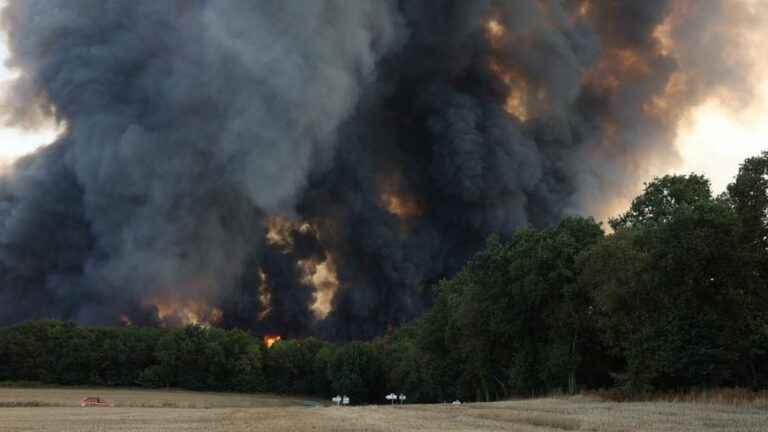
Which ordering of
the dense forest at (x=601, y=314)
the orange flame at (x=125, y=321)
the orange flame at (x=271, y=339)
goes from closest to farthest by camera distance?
the dense forest at (x=601, y=314), the orange flame at (x=125, y=321), the orange flame at (x=271, y=339)

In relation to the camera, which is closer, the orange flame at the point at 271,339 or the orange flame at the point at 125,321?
the orange flame at the point at 125,321

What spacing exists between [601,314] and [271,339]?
82.5 m

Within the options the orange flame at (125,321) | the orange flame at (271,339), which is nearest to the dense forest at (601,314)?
the orange flame at (125,321)

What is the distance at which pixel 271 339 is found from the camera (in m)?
116

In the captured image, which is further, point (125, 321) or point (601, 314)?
point (125, 321)

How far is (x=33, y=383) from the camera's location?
8419 cm

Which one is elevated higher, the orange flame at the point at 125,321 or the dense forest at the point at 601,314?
the orange flame at the point at 125,321

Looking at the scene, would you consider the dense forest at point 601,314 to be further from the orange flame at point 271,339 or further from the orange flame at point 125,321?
the orange flame at point 271,339

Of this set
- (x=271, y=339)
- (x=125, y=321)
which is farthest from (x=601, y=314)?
(x=271, y=339)

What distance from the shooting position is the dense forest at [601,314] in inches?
1103

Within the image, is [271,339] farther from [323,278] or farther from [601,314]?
[601,314]

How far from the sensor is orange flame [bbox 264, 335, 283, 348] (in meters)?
108

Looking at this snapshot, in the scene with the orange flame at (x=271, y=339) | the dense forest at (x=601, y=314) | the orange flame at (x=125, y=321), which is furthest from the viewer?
the orange flame at (x=271, y=339)

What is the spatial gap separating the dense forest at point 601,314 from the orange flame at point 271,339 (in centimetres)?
2460
